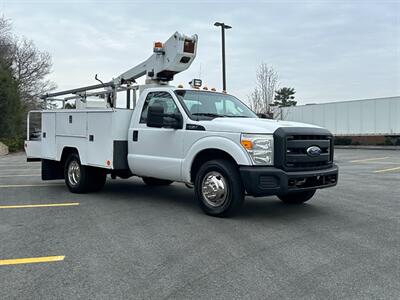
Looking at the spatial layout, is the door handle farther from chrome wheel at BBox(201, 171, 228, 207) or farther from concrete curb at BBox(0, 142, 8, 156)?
concrete curb at BBox(0, 142, 8, 156)

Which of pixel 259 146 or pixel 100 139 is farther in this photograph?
pixel 100 139

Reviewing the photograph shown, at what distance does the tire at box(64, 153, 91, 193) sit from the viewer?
29.8ft

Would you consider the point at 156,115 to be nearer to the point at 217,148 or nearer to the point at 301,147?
the point at 217,148

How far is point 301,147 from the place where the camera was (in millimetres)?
6551

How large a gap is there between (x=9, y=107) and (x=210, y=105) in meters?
28.7

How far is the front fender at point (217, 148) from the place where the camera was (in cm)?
633

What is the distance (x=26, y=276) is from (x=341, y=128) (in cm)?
3276

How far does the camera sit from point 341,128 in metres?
34.2

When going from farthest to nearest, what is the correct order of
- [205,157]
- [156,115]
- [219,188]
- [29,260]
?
[156,115] → [205,157] → [219,188] → [29,260]

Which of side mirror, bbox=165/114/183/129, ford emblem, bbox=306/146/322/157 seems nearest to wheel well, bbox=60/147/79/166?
side mirror, bbox=165/114/183/129

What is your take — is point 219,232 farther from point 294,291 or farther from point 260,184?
point 294,291

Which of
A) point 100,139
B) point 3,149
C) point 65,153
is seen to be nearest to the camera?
point 100,139

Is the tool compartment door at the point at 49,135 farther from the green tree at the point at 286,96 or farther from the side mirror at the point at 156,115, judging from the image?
the green tree at the point at 286,96

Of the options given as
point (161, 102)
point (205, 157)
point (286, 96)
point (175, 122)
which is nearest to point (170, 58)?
point (161, 102)
